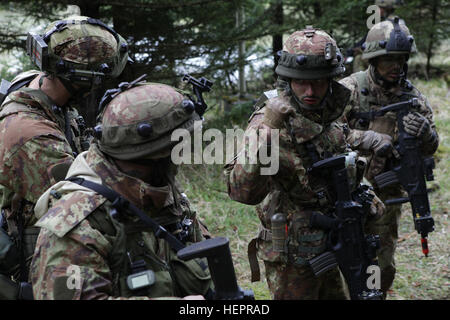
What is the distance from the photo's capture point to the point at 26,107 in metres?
3.27

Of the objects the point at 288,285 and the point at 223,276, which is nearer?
the point at 223,276

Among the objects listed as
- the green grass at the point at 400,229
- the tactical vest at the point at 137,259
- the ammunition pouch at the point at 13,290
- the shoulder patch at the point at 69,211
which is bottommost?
the green grass at the point at 400,229

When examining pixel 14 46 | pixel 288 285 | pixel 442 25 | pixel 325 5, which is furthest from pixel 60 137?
pixel 442 25

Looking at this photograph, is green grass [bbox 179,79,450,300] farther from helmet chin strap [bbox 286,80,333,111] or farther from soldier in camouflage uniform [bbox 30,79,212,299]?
soldier in camouflage uniform [bbox 30,79,212,299]

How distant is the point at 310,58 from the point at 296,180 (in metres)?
0.80

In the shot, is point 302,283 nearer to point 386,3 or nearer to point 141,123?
point 141,123

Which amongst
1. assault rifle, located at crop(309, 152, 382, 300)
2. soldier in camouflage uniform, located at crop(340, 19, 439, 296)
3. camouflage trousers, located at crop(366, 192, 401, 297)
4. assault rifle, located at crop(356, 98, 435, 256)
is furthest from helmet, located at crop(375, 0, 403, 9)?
assault rifle, located at crop(309, 152, 382, 300)

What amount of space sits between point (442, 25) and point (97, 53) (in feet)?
34.7

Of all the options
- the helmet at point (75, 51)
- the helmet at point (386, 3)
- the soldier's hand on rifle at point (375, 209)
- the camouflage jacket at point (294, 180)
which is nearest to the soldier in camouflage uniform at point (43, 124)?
the helmet at point (75, 51)

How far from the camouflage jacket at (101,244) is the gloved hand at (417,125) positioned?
2970 millimetres

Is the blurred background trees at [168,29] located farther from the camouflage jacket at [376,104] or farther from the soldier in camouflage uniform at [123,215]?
the soldier in camouflage uniform at [123,215]

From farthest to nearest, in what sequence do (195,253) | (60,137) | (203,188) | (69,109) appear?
(203,188), (69,109), (60,137), (195,253)

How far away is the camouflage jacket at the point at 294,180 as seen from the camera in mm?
3406
